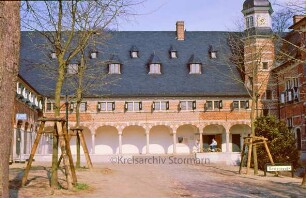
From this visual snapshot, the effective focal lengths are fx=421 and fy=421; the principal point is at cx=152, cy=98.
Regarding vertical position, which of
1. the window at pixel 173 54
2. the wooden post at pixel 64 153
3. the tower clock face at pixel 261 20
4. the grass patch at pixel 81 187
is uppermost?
the tower clock face at pixel 261 20

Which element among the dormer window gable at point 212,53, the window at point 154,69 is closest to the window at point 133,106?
the window at point 154,69

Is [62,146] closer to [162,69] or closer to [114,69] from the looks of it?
[114,69]

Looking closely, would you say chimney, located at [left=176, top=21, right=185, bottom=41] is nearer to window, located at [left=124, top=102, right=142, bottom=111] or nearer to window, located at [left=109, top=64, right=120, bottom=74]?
window, located at [left=109, top=64, right=120, bottom=74]

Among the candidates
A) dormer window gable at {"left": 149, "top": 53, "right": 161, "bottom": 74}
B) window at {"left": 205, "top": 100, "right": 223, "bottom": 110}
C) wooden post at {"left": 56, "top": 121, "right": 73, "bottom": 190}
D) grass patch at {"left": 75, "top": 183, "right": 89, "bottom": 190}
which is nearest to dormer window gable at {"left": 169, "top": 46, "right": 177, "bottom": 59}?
dormer window gable at {"left": 149, "top": 53, "right": 161, "bottom": 74}

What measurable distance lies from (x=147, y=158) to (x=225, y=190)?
19.5m

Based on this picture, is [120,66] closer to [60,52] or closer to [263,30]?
[263,30]

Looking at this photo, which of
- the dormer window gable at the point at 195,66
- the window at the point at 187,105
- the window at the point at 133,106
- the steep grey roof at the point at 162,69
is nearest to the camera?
the steep grey roof at the point at 162,69

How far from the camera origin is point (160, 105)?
37375mm

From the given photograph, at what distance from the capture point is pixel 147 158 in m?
32.2

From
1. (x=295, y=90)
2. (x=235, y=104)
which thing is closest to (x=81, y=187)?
(x=295, y=90)

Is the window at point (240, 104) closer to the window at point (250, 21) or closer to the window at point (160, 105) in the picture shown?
the window at point (160, 105)

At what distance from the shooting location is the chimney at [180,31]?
1666 inches

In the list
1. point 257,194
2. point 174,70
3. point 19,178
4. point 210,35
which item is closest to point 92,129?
point 174,70

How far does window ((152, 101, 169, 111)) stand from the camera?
37344 millimetres
